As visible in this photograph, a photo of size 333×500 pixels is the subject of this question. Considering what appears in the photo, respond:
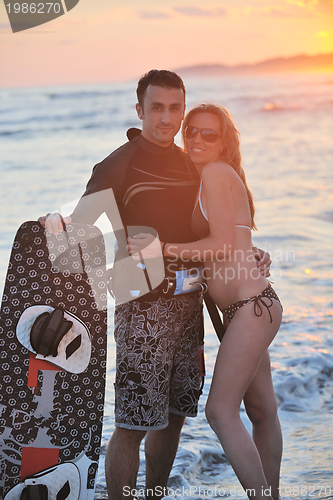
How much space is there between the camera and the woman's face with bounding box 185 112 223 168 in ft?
8.98

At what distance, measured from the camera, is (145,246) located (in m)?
2.61

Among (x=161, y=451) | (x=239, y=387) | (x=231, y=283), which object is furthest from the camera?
(x=161, y=451)

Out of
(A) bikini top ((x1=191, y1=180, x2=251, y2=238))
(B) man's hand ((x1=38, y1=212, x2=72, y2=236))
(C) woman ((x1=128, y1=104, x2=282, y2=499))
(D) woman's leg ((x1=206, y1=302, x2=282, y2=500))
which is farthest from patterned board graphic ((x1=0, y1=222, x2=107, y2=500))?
(D) woman's leg ((x1=206, y1=302, x2=282, y2=500))

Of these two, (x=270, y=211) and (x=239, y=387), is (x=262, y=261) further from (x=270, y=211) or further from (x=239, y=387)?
(x=270, y=211)

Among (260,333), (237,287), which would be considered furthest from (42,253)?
(260,333)

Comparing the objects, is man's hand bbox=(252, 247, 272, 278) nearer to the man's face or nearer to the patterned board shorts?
the patterned board shorts

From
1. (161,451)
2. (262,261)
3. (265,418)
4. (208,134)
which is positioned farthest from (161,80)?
(161,451)

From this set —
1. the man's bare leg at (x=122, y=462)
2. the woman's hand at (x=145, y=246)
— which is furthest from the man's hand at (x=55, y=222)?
the man's bare leg at (x=122, y=462)

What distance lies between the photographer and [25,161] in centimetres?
1560

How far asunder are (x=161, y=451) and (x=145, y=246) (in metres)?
1.23

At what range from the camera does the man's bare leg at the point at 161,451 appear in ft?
9.70

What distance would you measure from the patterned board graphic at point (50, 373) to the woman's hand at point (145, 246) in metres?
0.32

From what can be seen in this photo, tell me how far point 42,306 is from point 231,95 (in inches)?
1300

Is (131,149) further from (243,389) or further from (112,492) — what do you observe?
(112,492)
